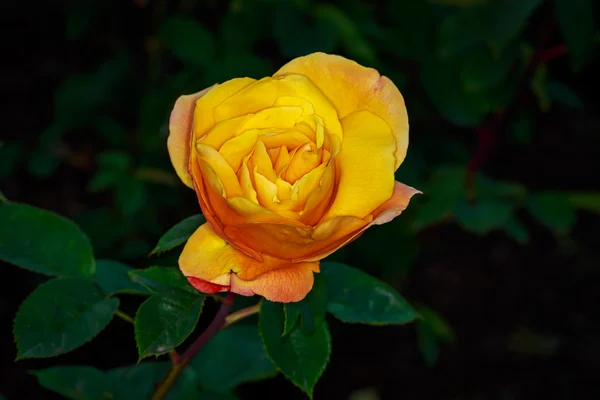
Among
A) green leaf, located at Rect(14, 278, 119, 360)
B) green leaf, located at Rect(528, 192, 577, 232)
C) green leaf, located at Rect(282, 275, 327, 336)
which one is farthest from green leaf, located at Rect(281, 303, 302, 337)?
green leaf, located at Rect(528, 192, 577, 232)

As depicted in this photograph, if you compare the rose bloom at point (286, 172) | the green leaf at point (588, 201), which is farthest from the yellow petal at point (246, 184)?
the green leaf at point (588, 201)

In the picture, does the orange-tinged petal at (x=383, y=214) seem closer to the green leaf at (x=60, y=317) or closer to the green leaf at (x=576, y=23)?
the green leaf at (x=60, y=317)

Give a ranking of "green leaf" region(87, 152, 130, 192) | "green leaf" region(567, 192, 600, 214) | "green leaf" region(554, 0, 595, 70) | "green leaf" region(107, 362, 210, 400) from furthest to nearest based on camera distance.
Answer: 1. "green leaf" region(567, 192, 600, 214)
2. "green leaf" region(87, 152, 130, 192)
3. "green leaf" region(554, 0, 595, 70)
4. "green leaf" region(107, 362, 210, 400)

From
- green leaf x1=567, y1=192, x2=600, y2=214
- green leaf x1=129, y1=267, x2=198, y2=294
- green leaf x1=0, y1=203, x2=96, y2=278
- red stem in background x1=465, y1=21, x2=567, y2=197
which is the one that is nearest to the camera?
green leaf x1=129, y1=267, x2=198, y2=294

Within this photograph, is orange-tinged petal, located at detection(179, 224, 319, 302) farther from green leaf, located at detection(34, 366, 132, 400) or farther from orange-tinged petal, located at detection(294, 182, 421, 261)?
green leaf, located at detection(34, 366, 132, 400)

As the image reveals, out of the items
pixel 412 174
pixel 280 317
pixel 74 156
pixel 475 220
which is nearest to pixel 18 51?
pixel 74 156

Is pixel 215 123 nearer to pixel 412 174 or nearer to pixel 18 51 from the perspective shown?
pixel 412 174
